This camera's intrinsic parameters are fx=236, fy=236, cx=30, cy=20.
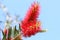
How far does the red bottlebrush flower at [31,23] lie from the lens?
100 centimetres

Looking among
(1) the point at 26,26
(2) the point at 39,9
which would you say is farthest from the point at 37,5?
(1) the point at 26,26

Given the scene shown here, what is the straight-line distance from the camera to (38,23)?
1.03 meters

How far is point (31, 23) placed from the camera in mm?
1000

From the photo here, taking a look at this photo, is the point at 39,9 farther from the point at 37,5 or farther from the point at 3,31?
the point at 3,31

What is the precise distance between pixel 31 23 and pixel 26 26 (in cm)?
3

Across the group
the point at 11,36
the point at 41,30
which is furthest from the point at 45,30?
the point at 11,36

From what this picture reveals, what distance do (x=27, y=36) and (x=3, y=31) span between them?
0.36ft

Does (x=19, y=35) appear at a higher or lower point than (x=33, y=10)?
lower

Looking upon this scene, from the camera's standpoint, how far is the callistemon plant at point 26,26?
1.00 meters

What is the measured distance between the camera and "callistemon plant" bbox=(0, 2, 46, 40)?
1.00 m

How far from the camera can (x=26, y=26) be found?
1007mm

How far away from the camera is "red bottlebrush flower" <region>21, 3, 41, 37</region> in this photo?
1000 millimetres

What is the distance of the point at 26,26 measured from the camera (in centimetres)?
101

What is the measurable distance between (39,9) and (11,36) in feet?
0.58
